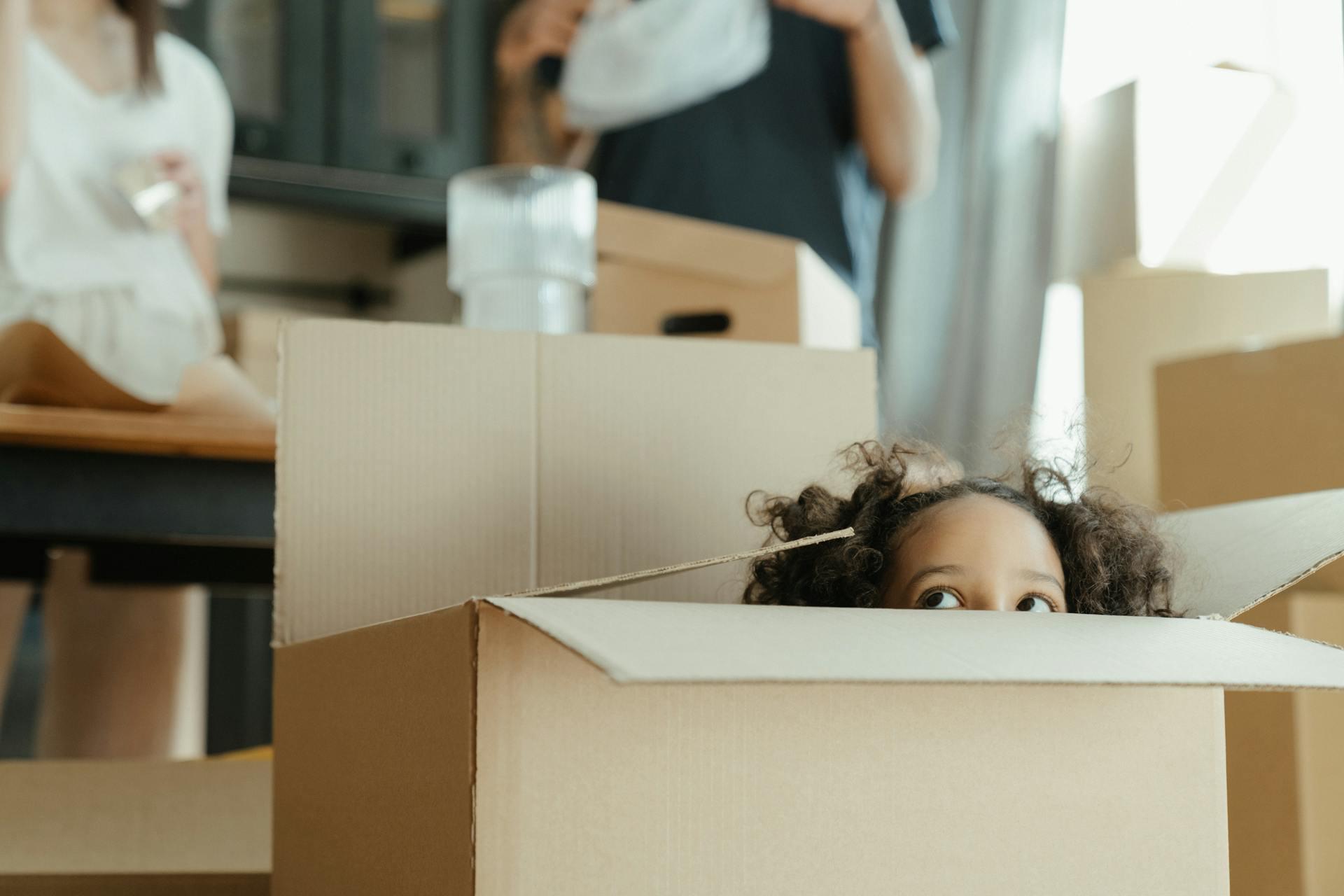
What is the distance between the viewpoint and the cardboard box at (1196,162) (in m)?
1.73

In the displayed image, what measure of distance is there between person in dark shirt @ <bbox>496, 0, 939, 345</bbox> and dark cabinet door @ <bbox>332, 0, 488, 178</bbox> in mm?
1118

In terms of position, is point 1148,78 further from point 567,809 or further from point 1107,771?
point 567,809

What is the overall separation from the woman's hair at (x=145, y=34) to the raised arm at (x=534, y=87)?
42 cm

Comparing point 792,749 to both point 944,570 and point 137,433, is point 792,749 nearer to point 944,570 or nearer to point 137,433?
point 944,570

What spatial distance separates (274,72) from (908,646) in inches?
98.4

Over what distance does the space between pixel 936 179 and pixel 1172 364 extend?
1352mm

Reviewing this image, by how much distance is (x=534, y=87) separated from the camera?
191cm

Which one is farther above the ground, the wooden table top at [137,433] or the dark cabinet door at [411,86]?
the dark cabinet door at [411,86]

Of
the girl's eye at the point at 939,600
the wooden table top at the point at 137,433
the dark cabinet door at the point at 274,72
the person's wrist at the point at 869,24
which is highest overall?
the dark cabinet door at the point at 274,72

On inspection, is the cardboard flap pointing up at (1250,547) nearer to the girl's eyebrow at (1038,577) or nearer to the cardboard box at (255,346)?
the girl's eyebrow at (1038,577)

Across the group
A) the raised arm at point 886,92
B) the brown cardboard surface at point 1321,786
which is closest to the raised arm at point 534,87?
the raised arm at point 886,92

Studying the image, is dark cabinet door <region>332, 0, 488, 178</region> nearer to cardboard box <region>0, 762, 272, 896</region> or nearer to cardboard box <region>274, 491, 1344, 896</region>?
cardboard box <region>0, 762, 272, 896</region>

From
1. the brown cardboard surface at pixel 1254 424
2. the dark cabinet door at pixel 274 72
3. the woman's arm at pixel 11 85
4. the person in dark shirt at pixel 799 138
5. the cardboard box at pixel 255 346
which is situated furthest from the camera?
the dark cabinet door at pixel 274 72

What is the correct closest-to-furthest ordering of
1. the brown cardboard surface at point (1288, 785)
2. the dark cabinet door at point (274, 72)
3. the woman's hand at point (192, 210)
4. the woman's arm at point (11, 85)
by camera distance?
the brown cardboard surface at point (1288, 785)
the woman's arm at point (11, 85)
the woman's hand at point (192, 210)
the dark cabinet door at point (274, 72)
